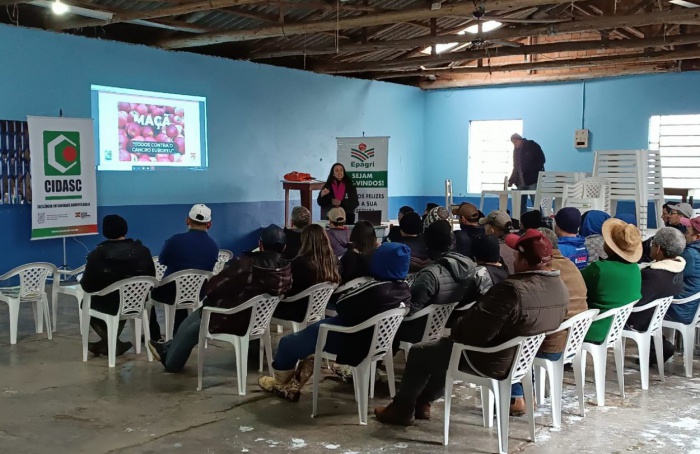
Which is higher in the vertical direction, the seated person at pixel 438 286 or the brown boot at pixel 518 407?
the seated person at pixel 438 286

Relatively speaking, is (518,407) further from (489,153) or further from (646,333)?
(489,153)

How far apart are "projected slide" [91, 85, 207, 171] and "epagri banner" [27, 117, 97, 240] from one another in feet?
1.80

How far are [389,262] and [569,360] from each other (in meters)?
1.19

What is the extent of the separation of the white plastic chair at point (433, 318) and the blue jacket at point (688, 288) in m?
1.75

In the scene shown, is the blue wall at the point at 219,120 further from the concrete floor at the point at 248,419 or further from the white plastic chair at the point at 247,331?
the white plastic chair at the point at 247,331

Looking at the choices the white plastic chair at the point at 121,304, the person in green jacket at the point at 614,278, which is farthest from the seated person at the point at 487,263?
the white plastic chair at the point at 121,304

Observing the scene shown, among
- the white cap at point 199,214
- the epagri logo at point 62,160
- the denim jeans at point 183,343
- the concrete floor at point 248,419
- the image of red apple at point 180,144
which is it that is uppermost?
the image of red apple at point 180,144

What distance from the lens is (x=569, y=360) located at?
4.11m

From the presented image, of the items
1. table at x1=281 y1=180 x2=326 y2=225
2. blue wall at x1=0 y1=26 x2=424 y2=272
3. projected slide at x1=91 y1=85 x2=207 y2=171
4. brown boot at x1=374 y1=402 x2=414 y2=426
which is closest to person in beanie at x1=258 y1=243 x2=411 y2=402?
brown boot at x1=374 y1=402 x2=414 y2=426

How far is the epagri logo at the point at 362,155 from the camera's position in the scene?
28.2 feet

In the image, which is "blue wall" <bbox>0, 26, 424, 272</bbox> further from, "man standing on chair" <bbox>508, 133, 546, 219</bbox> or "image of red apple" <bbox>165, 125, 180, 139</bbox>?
"man standing on chair" <bbox>508, 133, 546, 219</bbox>

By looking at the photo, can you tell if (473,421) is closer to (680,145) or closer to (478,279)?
(478,279)

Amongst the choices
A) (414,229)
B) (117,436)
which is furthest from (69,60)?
(117,436)

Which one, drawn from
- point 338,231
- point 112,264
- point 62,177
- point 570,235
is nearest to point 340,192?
point 338,231
